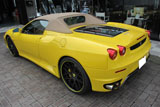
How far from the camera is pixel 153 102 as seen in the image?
2273 millimetres

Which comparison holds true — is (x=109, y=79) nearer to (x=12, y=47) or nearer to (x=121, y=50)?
(x=121, y=50)

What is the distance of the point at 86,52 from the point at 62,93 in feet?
3.46

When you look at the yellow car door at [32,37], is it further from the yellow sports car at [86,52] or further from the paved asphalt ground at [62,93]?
the paved asphalt ground at [62,93]

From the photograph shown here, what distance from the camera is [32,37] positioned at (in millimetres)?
3291

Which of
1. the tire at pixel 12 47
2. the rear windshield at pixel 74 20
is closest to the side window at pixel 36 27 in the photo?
the rear windshield at pixel 74 20

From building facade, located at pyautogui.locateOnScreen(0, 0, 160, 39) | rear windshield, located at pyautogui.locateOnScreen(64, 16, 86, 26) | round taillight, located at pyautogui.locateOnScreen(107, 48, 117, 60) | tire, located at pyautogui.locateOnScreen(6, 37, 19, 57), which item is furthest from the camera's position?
building facade, located at pyautogui.locateOnScreen(0, 0, 160, 39)

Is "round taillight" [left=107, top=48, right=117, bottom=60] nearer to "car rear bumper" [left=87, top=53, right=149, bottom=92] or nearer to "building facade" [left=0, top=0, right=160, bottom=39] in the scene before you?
"car rear bumper" [left=87, top=53, right=149, bottom=92]

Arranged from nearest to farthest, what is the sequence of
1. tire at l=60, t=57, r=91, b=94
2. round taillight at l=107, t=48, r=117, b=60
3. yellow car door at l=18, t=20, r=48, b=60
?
round taillight at l=107, t=48, r=117, b=60 → tire at l=60, t=57, r=91, b=94 → yellow car door at l=18, t=20, r=48, b=60

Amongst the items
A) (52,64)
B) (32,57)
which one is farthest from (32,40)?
(52,64)

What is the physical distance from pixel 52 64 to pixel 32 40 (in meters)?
0.88

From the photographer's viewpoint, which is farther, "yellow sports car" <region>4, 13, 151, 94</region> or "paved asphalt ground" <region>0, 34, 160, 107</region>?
"paved asphalt ground" <region>0, 34, 160, 107</region>

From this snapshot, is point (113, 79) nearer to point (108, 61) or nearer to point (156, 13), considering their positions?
point (108, 61)

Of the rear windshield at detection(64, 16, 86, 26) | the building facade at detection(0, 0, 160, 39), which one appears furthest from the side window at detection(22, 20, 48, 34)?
the building facade at detection(0, 0, 160, 39)

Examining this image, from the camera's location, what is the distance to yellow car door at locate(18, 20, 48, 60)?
314 cm
